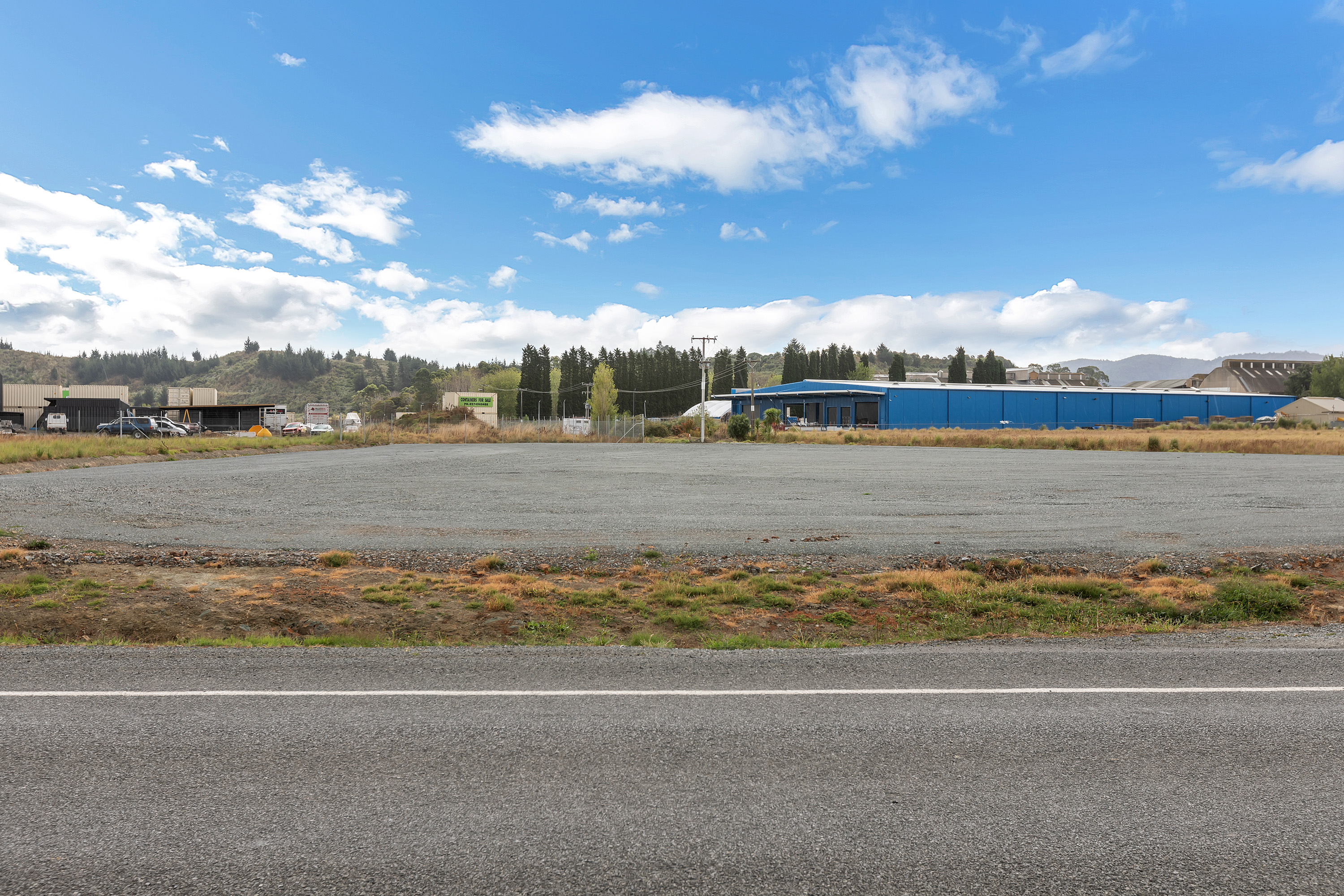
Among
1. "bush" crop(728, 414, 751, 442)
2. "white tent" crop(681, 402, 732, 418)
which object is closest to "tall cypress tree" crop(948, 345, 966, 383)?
"white tent" crop(681, 402, 732, 418)

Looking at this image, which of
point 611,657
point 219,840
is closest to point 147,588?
point 611,657

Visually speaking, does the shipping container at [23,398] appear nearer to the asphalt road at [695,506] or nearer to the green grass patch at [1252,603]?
the asphalt road at [695,506]

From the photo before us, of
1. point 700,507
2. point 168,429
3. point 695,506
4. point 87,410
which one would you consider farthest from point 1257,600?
point 87,410

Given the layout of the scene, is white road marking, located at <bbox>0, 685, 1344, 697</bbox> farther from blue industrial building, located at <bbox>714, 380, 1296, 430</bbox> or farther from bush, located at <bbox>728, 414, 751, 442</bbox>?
blue industrial building, located at <bbox>714, 380, 1296, 430</bbox>

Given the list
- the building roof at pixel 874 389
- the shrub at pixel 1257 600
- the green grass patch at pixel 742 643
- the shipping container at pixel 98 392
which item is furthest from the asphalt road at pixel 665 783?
the shipping container at pixel 98 392

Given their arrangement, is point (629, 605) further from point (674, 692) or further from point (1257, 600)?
point (1257, 600)

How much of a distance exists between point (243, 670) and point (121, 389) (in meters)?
111

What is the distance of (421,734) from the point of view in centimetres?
475

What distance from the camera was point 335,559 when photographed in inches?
442

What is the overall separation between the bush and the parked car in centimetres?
4154

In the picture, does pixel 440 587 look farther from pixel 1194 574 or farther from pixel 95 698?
pixel 1194 574

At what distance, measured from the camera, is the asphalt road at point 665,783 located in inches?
126

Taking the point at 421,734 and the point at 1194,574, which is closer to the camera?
the point at 421,734

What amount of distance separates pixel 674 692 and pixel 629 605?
3379 mm
